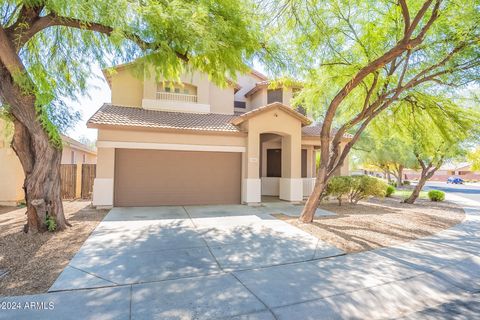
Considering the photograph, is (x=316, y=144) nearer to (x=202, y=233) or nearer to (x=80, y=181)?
(x=202, y=233)

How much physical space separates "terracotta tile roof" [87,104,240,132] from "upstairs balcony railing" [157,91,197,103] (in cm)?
103

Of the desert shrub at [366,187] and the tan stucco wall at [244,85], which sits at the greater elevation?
the tan stucco wall at [244,85]

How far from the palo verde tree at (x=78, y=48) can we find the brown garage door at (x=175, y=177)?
4.28m

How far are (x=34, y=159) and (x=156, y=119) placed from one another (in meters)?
6.20

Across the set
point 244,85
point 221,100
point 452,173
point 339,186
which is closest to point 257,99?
point 244,85

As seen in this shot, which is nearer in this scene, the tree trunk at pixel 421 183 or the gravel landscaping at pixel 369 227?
the gravel landscaping at pixel 369 227

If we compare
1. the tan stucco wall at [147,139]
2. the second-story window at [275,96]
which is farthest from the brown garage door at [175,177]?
the second-story window at [275,96]

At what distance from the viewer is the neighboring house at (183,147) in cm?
1135

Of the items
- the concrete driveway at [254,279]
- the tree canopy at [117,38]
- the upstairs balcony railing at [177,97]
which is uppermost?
the upstairs balcony railing at [177,97]

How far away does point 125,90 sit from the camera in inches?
565

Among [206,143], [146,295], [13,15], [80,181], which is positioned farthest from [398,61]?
[80,181]

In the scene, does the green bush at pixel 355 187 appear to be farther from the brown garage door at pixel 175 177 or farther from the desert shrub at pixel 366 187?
the brown garage door at pixel 175 177

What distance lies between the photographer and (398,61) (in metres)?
9.68

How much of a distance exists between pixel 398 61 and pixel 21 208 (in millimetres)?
16654
